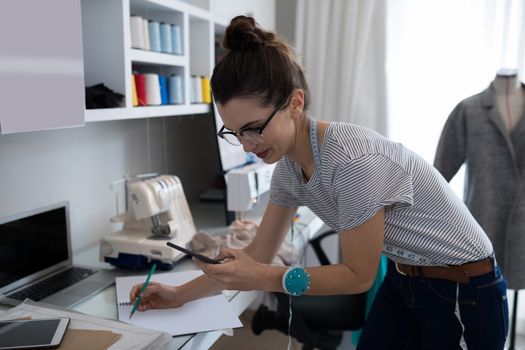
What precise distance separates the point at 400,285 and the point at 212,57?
4.33ft

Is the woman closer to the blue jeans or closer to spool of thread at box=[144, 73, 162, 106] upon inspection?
the blue jeans

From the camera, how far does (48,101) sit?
1194 millimetres

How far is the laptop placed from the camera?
136 centimetres

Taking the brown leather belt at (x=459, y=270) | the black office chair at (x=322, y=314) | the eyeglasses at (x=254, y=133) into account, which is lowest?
the black office chair at (x=322, y=314)

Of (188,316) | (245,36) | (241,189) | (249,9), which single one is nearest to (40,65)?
(245,36)

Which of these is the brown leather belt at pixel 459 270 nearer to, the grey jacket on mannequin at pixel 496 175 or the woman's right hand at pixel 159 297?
the woman's right hand at pixel 159 297

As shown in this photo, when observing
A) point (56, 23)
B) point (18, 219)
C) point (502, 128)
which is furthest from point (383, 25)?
point (18, 219)

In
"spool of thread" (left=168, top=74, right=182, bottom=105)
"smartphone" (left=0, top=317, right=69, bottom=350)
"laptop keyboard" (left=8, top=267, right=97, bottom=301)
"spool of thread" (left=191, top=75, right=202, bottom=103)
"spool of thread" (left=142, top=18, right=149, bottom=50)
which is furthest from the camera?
"spool of thread" (left=191, top=75, right=202, bottom=103)

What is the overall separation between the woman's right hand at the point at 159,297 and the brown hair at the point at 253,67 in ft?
1.81

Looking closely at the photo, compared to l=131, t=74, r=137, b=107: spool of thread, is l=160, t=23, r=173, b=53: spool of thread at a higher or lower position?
higher

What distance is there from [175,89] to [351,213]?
1.13 metres

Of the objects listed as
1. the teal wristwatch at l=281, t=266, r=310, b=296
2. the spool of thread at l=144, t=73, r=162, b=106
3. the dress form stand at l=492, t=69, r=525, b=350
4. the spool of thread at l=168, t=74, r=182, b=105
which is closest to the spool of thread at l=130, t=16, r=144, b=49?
the spool of thread at l=144, t=73, r=162, b=106

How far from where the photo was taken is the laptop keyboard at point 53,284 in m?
1.36

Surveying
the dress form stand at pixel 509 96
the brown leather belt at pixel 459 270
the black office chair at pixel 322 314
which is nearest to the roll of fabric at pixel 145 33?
the black office chair at pixel 322 314
